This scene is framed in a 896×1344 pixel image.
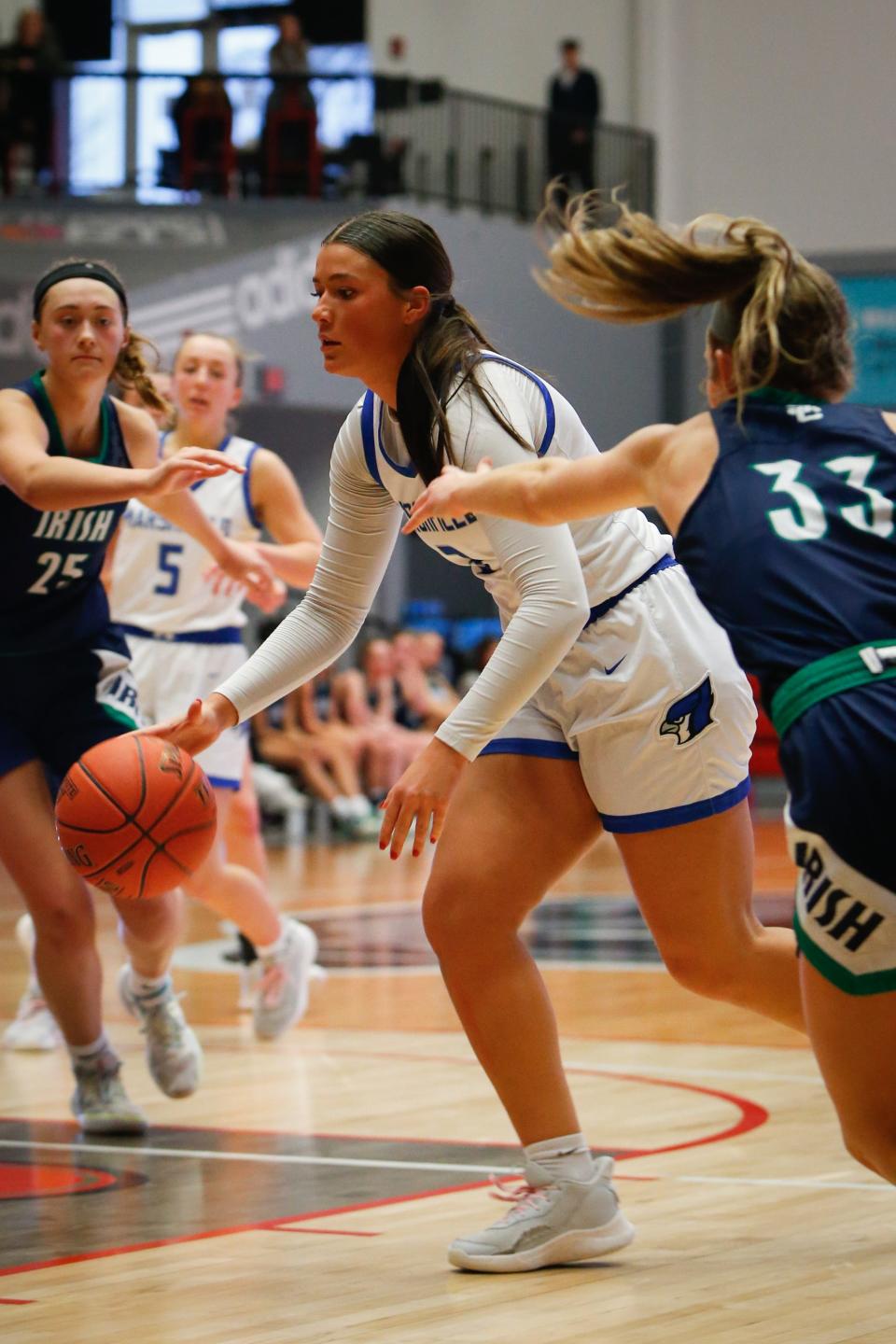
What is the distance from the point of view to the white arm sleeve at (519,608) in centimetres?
302

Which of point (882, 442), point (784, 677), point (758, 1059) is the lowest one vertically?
point (758, 1059)

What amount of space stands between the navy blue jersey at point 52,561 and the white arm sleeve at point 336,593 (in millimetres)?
997

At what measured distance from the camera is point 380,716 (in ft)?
49.3

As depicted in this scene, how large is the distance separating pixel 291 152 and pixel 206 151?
765 mm

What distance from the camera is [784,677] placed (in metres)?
2.43

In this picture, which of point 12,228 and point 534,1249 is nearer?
point 534,1249

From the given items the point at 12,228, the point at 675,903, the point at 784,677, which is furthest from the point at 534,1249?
the point at 12,228

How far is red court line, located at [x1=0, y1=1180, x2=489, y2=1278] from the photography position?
3.37 metres

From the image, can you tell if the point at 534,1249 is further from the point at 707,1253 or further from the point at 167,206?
the point at 167,206

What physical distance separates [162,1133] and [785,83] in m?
17.4

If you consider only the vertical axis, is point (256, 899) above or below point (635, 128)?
below

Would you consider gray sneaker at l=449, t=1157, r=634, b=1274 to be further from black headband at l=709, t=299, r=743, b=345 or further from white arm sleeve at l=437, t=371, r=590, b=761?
black headband at l=709, t=299, r=743, b=345

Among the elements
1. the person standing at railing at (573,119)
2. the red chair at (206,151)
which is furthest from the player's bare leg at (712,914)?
the person standing at railing at (573,119)

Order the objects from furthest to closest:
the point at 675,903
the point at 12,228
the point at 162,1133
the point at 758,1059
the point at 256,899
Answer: the point at 12,228, the point at 256,899, the point at 758,1059, the point at 162,1133, the point at 675,903
